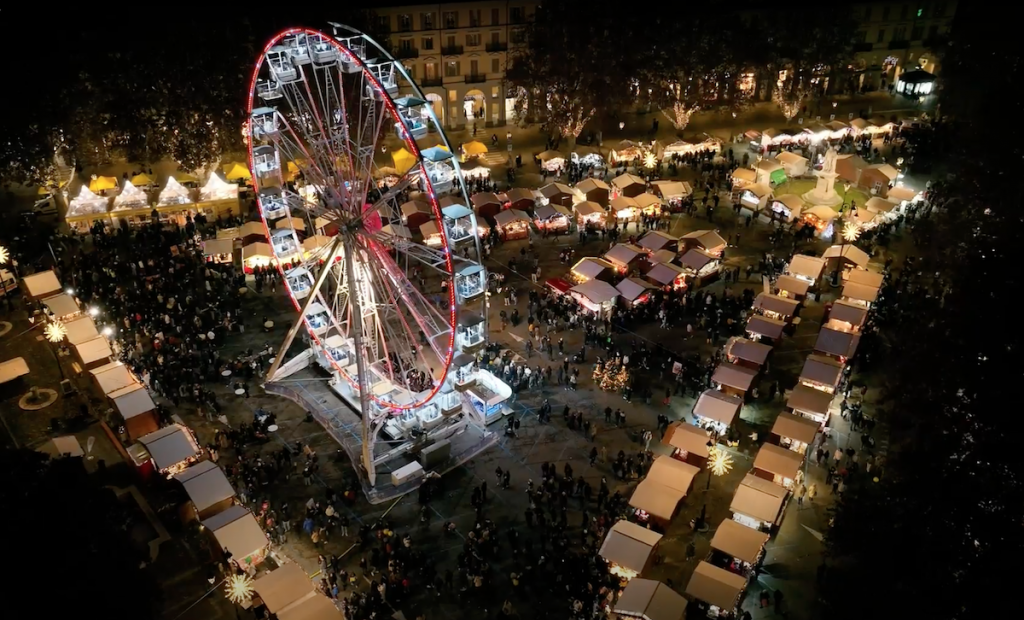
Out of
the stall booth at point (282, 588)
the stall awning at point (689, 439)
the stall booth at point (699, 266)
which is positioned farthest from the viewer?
the stall booth at point (699, 266)

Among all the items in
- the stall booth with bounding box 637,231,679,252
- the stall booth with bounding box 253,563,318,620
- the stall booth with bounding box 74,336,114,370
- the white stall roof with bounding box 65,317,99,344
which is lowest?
the stall booth with bounding box 253,563,318,620

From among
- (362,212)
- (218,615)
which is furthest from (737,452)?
(218,615)

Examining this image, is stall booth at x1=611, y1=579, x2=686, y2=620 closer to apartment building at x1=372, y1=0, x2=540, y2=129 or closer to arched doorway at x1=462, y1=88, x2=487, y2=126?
apartment building at x1=372, y1=0, x2=540, y2=129

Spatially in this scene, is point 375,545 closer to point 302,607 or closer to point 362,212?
point 302,607

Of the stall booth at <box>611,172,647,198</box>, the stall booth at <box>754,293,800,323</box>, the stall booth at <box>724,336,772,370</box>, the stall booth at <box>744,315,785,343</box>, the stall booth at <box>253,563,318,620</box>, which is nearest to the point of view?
the stall booth at <box>253,563,318,620</box>

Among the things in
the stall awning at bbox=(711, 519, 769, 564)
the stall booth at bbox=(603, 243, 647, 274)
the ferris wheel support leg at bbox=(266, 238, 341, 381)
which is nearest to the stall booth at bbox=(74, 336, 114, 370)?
the ferris wheel support leg at bbox=(266, 238, 341, 381)

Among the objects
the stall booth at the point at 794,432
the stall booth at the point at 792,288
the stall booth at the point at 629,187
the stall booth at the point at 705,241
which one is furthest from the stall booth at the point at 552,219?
the stall booth at the point at 794,432

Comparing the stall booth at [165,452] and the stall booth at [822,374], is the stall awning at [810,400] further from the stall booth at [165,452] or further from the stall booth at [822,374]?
the stall booth at [165,452]
